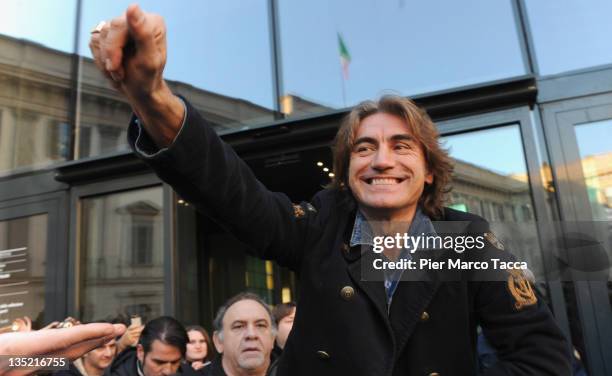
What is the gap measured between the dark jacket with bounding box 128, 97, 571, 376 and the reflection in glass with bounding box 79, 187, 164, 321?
4.96 meters

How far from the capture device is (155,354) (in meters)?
3.92

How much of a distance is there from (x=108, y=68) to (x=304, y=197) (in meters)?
6.17

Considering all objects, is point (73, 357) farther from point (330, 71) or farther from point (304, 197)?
point (304, 197)

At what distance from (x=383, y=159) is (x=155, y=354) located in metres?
3.14

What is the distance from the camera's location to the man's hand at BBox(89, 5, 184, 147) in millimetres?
837

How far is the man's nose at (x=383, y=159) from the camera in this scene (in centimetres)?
129

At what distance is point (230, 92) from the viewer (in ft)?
20.6

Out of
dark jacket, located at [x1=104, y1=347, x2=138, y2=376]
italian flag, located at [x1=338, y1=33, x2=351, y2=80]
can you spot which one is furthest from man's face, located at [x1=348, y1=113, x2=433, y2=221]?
italian flag, located at [x1=338, y1=33, x2=351, y2=80]

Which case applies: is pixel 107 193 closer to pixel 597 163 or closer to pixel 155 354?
pixel 155 354

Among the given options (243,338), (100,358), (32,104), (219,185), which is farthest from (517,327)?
(32,104)

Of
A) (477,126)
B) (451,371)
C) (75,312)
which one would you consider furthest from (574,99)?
(75,312)

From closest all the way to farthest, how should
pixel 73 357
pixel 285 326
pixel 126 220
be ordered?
1. pixel 73 357
2. pixel 285 326
3. pixel 126 220

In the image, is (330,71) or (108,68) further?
(330,71)

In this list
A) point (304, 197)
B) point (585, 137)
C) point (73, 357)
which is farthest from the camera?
point (304, 197)
